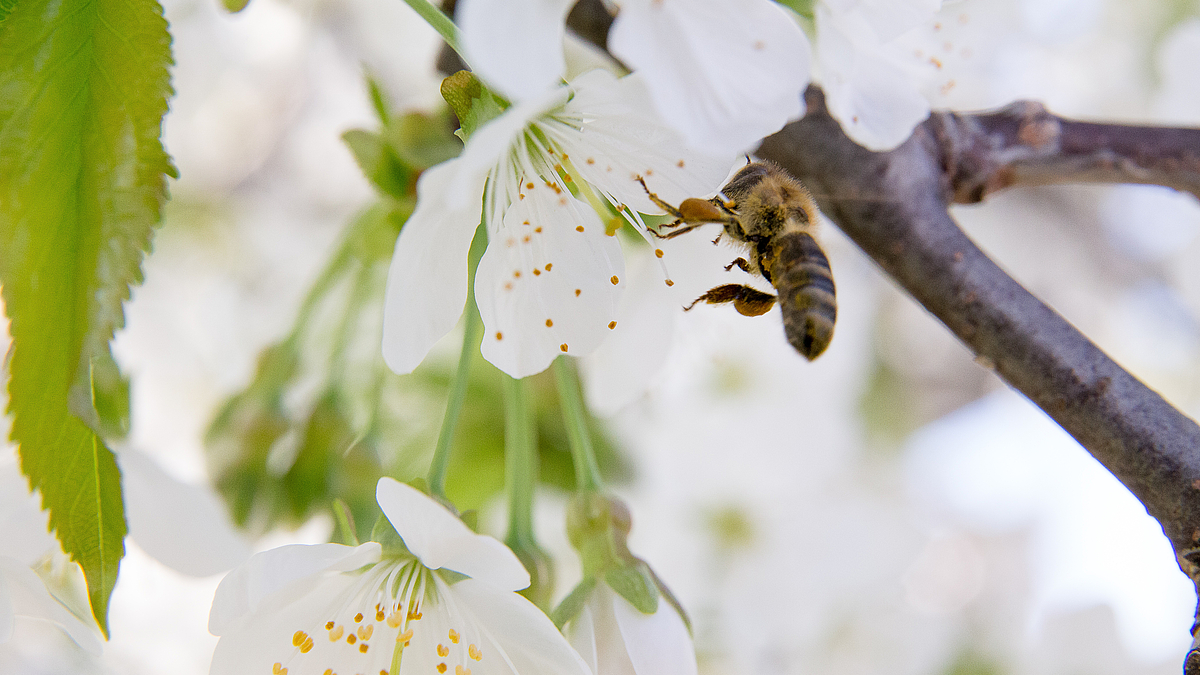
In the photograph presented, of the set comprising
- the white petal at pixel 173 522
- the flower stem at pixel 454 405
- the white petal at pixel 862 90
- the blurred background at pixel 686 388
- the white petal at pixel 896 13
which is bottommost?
the blurred background at pixel 686 388

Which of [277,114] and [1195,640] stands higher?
[1195,640]

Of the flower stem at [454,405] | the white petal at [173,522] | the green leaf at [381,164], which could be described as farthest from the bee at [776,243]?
the white petal at [173,522]

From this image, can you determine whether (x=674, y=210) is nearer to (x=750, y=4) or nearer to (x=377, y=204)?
(x=750, y=4)

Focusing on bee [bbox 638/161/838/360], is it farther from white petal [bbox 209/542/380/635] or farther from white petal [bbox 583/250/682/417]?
white petal [bbox 209/542/380/635]

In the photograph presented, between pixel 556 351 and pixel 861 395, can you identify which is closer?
pixel 556 351

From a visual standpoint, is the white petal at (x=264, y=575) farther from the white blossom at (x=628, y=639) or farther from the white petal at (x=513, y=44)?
the white petal at (x=513, y=44)

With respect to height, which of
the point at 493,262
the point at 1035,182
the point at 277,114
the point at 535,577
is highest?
the point at 493,262

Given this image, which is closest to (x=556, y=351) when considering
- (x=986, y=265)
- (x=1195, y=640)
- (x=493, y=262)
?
(x=493, y=262)
